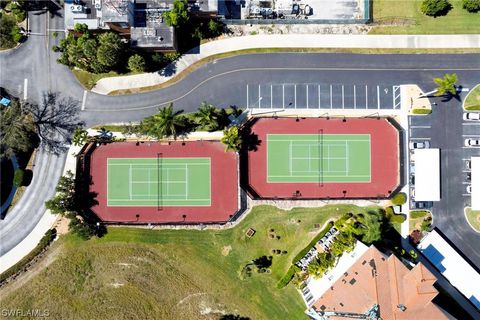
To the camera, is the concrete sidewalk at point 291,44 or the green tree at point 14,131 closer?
the green tree at point 14,131

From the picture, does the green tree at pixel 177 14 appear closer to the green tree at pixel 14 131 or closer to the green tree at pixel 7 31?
the green tree at pixel 7 31

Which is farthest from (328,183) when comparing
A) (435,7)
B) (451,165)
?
(435,7)

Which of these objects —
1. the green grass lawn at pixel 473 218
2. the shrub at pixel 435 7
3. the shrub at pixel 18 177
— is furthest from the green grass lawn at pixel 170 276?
the shrub at pixel 435 7

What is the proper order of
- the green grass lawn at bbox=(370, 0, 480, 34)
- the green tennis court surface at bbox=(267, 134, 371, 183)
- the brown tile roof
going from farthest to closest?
the green grass lawn at bbox=(370, 0, 480, 34), the green tennis court surface at bbox=(267, 134, 371, 183), the brown tile roof

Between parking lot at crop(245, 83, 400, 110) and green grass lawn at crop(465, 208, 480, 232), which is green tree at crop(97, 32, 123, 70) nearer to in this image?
parking lot at crop(245, 83, 400, 110)

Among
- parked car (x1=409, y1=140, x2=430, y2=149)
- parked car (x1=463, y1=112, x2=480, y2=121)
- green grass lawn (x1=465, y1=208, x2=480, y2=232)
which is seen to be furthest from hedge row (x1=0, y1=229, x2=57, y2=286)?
parked car (x1=463, y1=112, x2=480, y2=121)

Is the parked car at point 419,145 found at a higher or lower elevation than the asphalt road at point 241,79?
lower

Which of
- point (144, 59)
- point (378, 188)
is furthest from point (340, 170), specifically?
point (144, 59)
